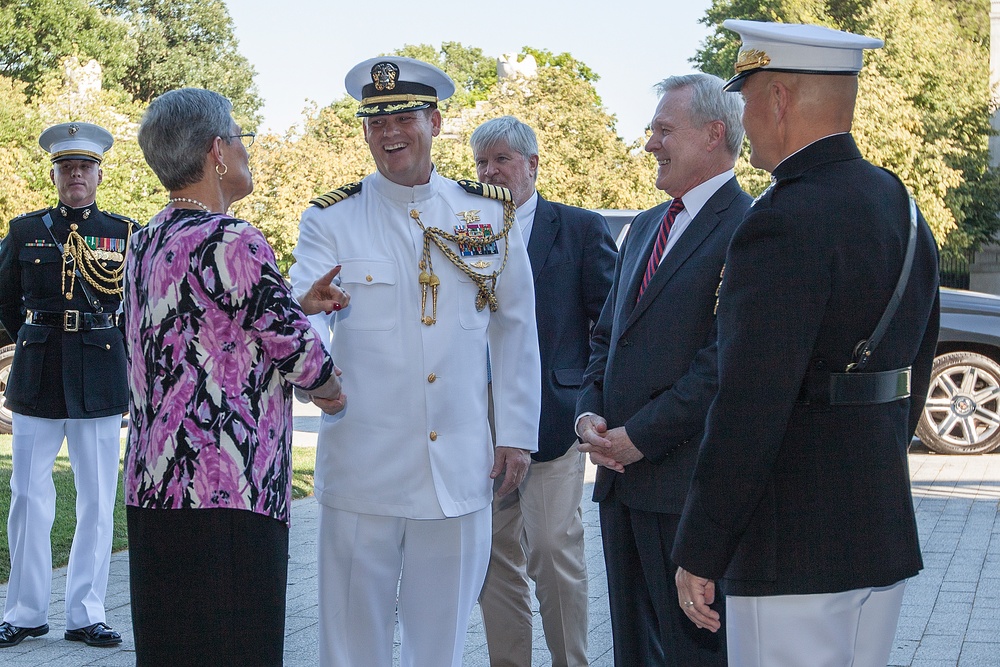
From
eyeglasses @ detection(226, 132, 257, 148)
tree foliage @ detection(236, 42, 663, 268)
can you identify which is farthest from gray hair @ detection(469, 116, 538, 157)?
tree foliage @ detection(236, 42, 663, 268)

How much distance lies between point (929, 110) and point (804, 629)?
96.4 feet

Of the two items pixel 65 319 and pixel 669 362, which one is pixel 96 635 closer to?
pixel 65 319

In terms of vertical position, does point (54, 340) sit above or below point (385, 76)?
below

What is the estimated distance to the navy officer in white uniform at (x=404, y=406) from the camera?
3596 mm

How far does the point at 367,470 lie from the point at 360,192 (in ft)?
3.03

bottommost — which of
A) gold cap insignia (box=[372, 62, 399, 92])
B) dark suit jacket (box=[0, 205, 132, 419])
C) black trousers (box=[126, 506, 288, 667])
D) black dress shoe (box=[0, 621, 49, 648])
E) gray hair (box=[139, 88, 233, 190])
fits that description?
black dress shoe (box=[0, 621, 49, 648])

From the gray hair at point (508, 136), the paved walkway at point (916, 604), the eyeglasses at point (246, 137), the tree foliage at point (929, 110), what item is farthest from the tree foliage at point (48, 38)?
the eyeglasses at point (246, 137)

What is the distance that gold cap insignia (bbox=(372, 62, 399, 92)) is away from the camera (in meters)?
3.74

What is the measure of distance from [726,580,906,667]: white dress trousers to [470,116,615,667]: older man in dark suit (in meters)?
1.96

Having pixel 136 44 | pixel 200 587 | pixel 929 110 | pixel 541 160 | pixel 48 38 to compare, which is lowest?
pixel 200 587

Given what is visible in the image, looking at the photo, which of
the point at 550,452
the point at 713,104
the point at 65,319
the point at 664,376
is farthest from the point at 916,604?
the point at 65,319

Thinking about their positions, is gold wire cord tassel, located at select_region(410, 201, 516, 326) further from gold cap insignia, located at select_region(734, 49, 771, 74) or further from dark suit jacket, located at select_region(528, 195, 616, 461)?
gold cap insignia, located at select_region(734, 49, 771, 74)

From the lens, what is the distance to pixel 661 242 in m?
3.68

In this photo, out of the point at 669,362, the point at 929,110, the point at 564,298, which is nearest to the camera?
the point at 669,362
